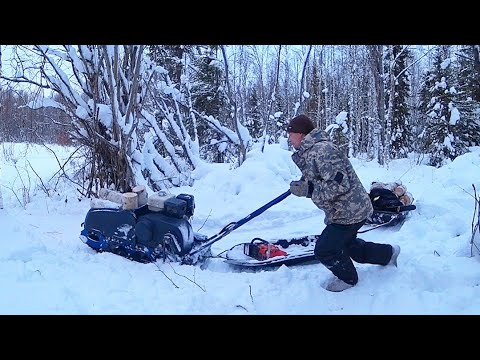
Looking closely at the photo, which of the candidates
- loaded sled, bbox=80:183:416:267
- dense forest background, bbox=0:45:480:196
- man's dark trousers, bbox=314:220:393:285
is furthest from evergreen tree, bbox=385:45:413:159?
man's dark trousers, bbox=314:220:393:285

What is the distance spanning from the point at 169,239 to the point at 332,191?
6.54 feet

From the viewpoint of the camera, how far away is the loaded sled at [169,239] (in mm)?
4582

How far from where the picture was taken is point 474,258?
4.12m

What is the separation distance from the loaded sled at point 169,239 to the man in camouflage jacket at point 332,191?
0.74 metres

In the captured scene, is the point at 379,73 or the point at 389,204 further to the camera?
the point at 379,73

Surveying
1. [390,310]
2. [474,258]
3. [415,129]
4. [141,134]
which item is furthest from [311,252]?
[415,129]

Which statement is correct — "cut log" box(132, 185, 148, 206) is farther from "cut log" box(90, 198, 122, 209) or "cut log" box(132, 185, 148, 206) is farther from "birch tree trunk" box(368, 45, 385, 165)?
"birch tree trunk" box(368, 45, 385, 165)

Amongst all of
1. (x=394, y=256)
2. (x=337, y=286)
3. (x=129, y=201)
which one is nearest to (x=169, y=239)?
(x=129, y=201)

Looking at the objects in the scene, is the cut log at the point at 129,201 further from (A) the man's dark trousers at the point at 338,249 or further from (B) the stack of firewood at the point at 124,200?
(A) the man's dark trousers at the point at 338,249

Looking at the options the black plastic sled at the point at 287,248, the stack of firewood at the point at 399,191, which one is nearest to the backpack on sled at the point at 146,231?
the black plastic sled at the point at 287,248

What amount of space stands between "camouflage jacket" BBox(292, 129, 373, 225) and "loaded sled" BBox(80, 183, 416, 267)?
0.90 meters

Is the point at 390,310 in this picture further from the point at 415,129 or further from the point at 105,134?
the point at 415,129

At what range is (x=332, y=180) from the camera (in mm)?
3598

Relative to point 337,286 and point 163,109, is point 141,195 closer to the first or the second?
point 337,286
